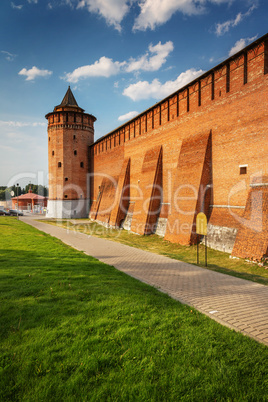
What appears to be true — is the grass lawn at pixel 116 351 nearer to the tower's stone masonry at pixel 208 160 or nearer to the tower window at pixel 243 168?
the tower's stone masonry at pixel 208 160

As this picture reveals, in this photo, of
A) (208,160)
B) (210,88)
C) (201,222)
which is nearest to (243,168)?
(208,160)

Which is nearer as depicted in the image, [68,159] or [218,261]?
[218,261]

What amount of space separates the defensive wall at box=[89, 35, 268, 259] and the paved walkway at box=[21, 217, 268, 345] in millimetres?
2660

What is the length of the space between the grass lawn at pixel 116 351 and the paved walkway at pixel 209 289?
0.47 metres

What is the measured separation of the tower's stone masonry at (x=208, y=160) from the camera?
377 inches

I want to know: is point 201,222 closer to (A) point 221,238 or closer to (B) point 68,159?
(A) point 221,238

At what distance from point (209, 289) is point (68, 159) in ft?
85.1

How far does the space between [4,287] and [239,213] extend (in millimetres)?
9247

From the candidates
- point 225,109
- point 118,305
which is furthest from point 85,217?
point 118,305

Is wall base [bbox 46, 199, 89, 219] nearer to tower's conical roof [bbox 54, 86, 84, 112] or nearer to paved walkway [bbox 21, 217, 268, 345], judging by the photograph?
tower's conical roof [bbox 54, 86, 84, 112]

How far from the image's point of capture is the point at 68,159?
28641mm

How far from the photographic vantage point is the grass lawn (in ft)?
7.23

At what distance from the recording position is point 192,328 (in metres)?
3.43

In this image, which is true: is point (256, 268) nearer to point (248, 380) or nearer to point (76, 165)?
point (248, 380)
